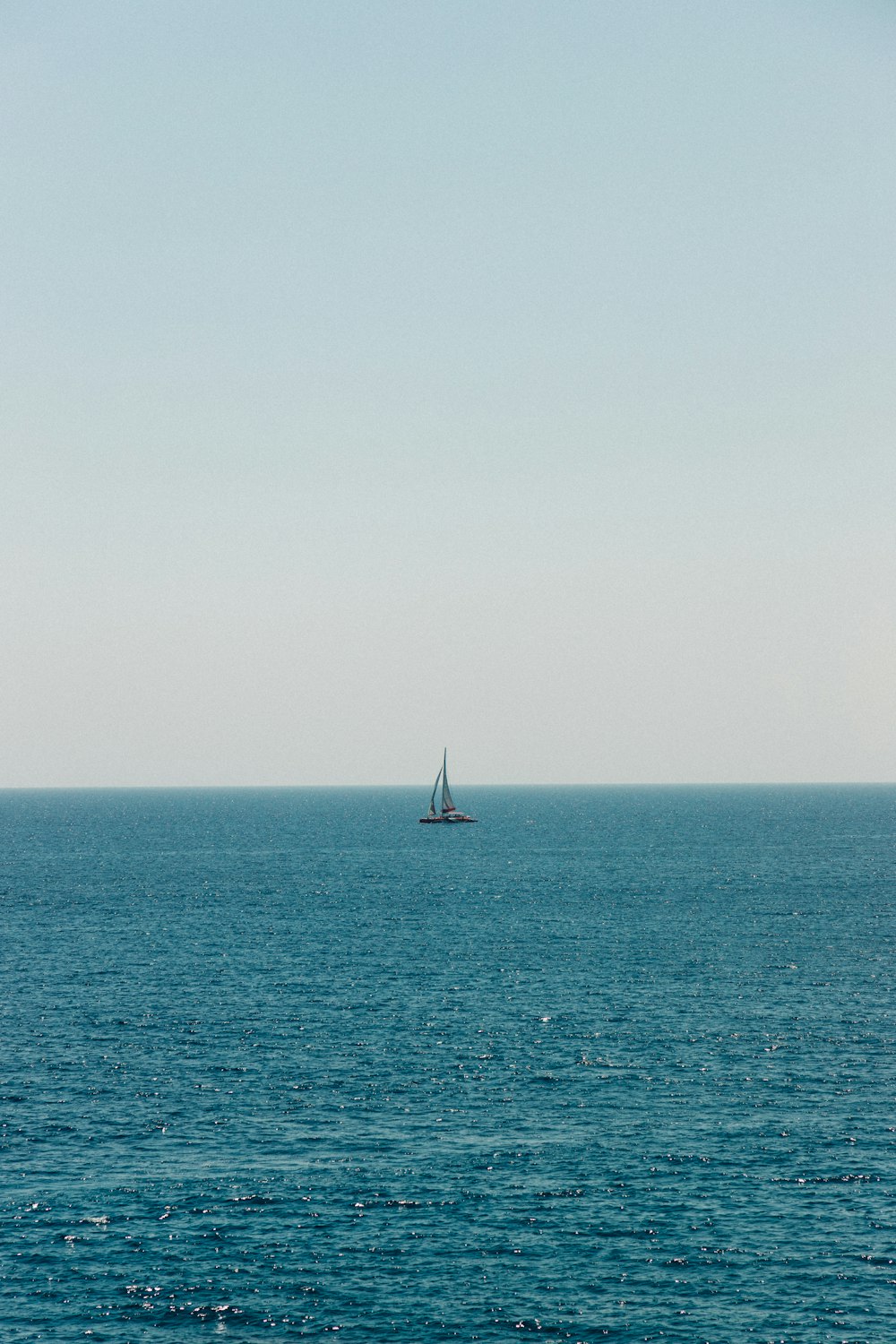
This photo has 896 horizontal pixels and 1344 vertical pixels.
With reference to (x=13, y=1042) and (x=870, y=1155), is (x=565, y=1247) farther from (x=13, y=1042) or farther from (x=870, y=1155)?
(x=13, y=1042)

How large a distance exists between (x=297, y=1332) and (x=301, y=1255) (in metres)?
6.28

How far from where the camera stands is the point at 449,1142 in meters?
→ 64.3

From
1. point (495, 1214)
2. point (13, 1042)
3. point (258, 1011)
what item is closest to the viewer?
point (495, 1214)

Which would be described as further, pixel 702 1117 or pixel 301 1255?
pixel 702 1117

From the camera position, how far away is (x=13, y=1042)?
84625mm

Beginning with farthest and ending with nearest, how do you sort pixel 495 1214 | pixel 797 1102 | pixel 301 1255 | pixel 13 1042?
pixel 13 1042
pixel 797 1102
pixel 495 1214
pixel 301 1255

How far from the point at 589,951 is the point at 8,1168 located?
244 feet

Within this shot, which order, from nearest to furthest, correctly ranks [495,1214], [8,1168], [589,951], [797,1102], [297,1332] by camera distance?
[297,1332], [495,1214], [8,1168], [797,1102], [589,951]

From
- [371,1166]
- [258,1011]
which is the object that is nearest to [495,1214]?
[371,1166]

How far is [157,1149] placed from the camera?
63094 mm

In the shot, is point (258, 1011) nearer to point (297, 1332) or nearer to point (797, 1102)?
point (797, 1102)

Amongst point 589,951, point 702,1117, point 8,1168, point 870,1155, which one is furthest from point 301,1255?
point 589,951

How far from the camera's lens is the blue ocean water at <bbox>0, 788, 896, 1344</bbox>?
47.5 m

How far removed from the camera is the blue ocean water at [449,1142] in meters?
47.5
